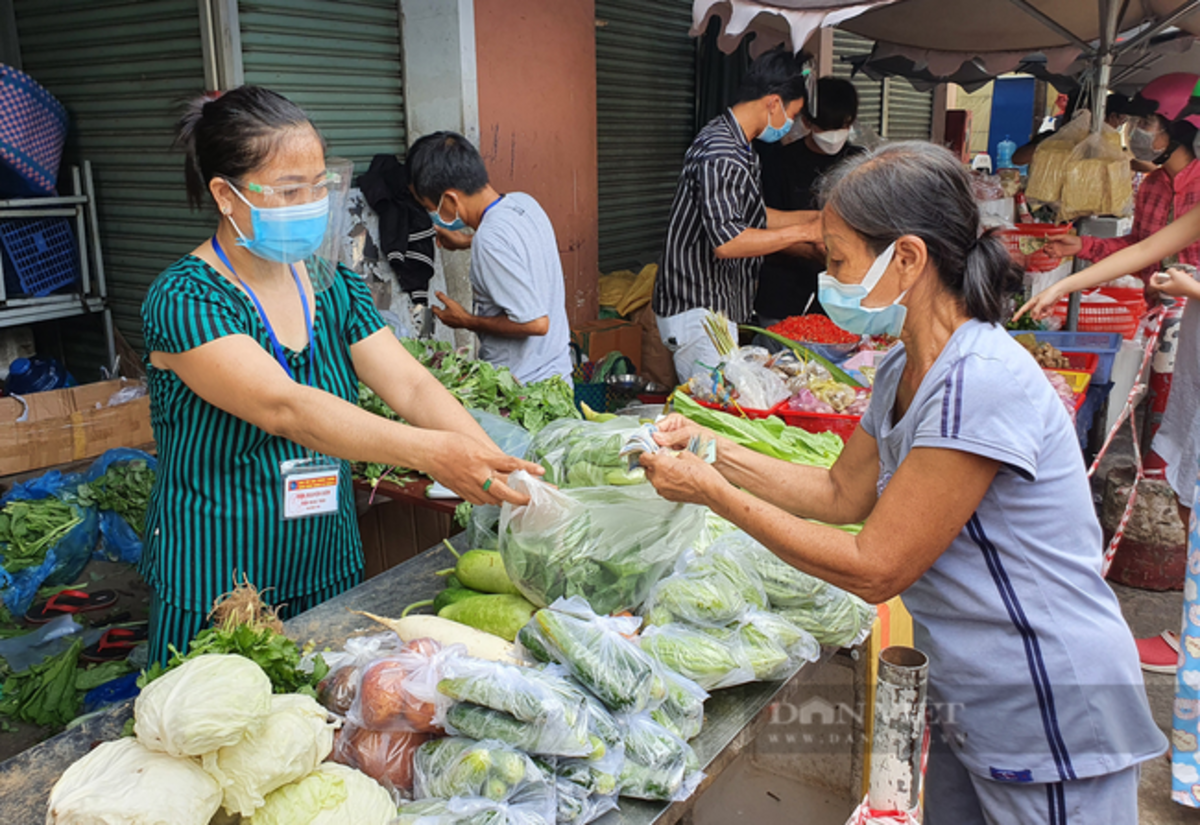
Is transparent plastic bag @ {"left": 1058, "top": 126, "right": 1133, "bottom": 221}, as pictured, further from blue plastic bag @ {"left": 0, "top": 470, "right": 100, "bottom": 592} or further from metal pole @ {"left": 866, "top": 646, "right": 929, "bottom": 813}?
blue plastic bag @ {"left": 0, "top": 470, "right": 100, "bottom": 592}

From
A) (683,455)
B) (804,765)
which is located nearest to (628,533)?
(683,455)

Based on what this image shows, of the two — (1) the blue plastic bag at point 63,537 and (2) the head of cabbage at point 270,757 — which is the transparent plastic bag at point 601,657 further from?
(1) the blue plastic bag at point 63,537

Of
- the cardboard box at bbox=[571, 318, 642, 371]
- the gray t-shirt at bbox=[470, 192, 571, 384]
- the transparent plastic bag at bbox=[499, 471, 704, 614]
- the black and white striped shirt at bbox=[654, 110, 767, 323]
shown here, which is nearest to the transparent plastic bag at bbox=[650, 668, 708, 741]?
the transparent plastic bag at bbox=[499, 471, 704, 614]

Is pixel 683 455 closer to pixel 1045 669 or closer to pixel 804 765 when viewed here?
pixel 1045 669

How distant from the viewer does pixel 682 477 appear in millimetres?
1892

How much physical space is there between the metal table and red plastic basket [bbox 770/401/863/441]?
5.21 ft

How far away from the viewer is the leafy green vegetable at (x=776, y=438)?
3158mm

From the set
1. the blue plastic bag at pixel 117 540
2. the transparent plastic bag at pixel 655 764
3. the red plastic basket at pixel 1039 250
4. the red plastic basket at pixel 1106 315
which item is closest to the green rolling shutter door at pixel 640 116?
the red plastic basket at pixel 1039 250

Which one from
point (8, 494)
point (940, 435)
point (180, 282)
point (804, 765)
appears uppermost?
point (180, 282)

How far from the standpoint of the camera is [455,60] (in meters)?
5.46

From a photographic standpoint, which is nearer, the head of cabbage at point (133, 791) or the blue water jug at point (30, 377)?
the head of cabbage at point (133, 791)

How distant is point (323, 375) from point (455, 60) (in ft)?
12.3

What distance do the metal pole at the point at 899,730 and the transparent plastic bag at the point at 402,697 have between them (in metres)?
0.74

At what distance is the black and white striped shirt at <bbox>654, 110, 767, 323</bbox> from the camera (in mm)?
4488
